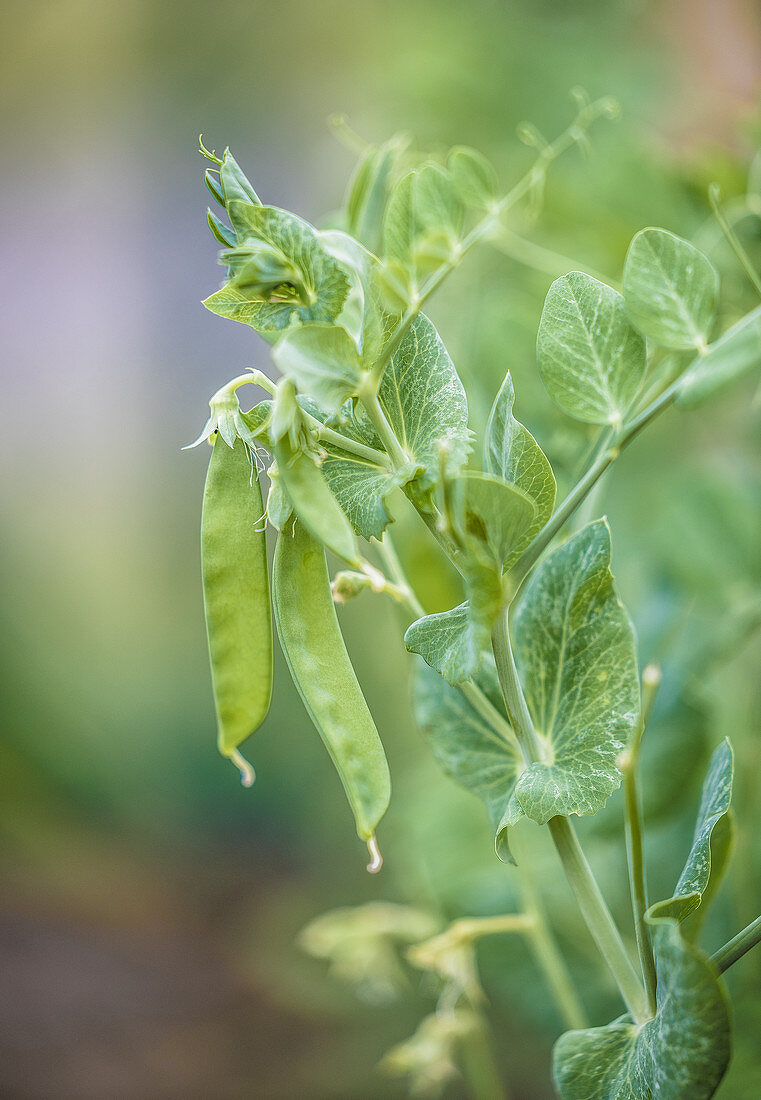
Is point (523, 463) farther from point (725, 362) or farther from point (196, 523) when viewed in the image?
point (196, 523)

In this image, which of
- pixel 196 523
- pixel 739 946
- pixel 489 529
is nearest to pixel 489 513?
pixel 489 529

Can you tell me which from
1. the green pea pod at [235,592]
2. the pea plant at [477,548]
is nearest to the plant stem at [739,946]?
the pea plant at [477,548]

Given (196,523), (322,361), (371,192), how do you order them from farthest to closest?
1. (196,523)
2. (371,192)
3. (322,361)

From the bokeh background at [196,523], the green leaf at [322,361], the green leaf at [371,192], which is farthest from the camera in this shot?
the bokeh background at [196,523]

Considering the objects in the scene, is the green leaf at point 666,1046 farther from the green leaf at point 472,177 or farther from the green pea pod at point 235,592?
the green leaf at point 472,177

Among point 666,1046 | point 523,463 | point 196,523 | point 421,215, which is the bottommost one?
point 666,1046

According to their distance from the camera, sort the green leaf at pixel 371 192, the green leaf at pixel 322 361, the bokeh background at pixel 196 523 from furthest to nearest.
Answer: the bokeh background at pixel 196 523 → the green leaf at pixel 371 192 → the green leaf at pixel 322 361

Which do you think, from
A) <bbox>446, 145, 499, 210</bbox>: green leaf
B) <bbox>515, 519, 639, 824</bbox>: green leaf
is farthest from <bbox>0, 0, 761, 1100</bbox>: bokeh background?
<bbox>515, 519, 639, 824</bbox>: green leaf
